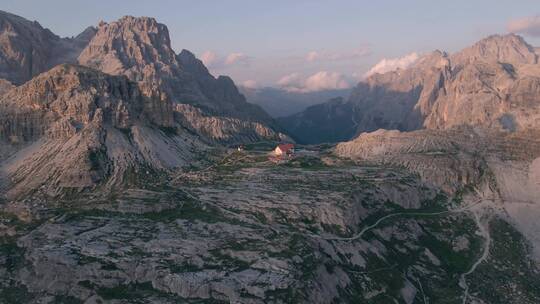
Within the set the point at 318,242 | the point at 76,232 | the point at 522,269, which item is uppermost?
the point at 76,232

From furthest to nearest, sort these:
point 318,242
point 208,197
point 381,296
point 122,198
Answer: point 208,197 < point 122,198 < point 318,242 < point 381,296

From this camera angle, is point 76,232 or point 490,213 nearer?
point 76,232

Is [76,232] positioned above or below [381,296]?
above

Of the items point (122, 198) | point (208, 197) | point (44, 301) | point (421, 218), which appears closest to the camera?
point (44, 301)

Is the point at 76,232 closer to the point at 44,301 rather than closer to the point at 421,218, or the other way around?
the point at 44,301

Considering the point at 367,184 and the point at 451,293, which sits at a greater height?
the point at 367,184

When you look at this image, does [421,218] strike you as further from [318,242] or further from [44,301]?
[44,301]

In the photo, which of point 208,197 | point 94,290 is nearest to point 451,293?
point 208,197

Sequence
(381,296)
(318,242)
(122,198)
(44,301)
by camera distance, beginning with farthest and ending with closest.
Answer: (122,198), (318,242), (381,296), (44,301)

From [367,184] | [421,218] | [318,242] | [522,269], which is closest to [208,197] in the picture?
[318,242]
